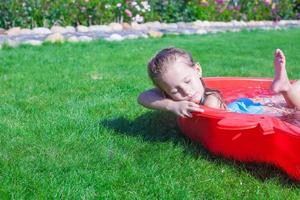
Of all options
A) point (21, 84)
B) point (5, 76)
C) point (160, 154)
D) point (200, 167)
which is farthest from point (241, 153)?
point (5, 76)

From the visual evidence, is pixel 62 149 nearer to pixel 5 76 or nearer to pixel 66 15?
pixel 5 76

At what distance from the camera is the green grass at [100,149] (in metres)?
2.56

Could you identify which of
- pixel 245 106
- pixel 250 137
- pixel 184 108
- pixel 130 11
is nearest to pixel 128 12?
pixel 130 11

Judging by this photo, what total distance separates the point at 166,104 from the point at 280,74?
72 cm

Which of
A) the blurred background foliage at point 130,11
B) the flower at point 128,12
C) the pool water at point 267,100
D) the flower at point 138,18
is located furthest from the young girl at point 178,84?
the flower at point 138,18

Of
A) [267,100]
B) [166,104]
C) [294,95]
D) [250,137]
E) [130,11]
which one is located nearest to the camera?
[250,137]

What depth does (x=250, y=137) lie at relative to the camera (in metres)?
2.67

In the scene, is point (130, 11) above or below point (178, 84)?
below

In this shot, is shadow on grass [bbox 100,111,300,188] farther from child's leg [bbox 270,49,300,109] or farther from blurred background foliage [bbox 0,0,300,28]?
blurred background foliage [bbox 0,0,300,28]

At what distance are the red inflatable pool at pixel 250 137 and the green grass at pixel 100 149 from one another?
104 millimetres

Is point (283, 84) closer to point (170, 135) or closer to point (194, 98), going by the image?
point (194, 98)

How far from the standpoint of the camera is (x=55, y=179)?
2.61 metres

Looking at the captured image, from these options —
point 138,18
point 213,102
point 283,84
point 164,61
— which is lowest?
point 138,18

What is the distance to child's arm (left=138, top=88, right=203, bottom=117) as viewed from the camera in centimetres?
283
